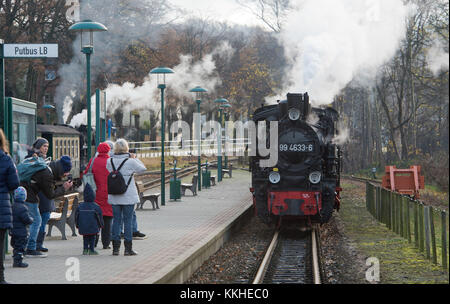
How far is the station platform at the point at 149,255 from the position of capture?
891 cm

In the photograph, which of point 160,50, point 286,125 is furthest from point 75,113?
point 286,125

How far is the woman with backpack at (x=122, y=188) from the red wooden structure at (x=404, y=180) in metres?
13.3

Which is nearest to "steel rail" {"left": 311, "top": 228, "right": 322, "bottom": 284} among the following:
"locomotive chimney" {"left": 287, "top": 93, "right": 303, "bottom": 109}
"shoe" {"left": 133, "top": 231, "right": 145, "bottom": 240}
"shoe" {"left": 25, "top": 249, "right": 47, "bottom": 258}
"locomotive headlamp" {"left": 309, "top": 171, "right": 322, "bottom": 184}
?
"locomotive headlamp" {"left": 309, "top": 171, "right": 322, "bottom": 184}

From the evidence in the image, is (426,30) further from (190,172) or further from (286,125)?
(286,125)

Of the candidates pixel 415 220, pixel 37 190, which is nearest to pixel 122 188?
pixel 37 190

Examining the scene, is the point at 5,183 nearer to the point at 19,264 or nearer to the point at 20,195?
the point at 20,195

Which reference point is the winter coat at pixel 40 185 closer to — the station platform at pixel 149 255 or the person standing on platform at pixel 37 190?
the person standing on platform at pixel 37 190

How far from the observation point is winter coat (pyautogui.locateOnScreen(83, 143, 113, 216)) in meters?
11.0

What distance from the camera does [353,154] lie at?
41.8 meters

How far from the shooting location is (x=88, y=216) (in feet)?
35.4

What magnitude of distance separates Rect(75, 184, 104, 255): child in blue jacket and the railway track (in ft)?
8.31

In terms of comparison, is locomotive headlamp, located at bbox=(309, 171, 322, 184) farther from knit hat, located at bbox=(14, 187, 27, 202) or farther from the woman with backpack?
knit hat, located at bbox=(14, 187, 27, 202)

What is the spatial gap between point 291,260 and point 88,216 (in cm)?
419
